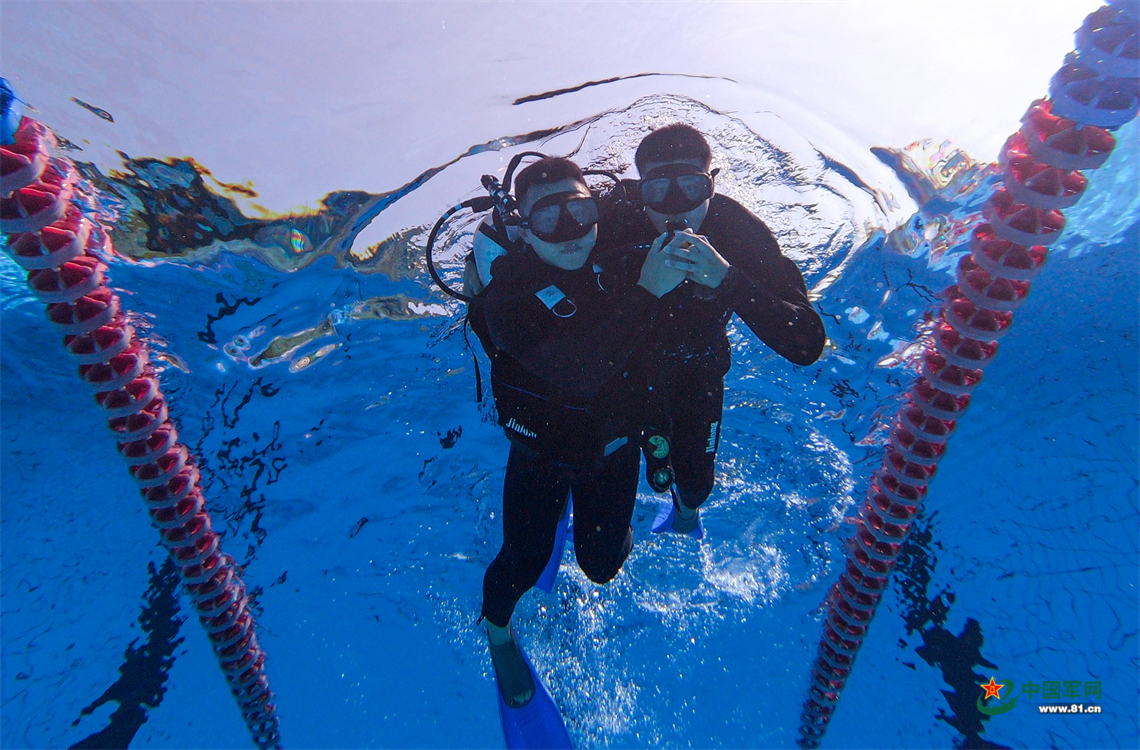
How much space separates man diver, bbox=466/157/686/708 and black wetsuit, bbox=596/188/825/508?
11.0 inches

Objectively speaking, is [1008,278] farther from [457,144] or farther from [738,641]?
[738,641]

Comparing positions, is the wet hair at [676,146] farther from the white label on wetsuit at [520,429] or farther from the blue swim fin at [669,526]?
the blue swim fin at [669,526]

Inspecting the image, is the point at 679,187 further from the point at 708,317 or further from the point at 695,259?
the point at 708,317

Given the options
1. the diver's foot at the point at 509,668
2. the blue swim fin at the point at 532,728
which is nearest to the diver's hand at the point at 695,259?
the diver's foot at the point at 509,668

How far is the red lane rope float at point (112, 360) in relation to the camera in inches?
92.2

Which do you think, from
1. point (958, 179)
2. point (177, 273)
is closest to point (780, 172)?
point (958, 179)

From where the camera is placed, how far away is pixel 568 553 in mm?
6258

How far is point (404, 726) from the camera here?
668 cm

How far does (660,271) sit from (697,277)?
20 centimetres

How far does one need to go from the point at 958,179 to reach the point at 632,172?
3436 mm

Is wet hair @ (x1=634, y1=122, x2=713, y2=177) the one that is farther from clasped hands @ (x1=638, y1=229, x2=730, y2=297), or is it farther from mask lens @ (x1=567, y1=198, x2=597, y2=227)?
clasped hands @ (x1=638, y1=229, x2=730, y2=297)

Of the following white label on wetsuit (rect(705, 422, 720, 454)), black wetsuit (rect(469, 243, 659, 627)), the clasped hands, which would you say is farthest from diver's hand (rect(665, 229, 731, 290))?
white label on wetsuit (rect(705, 422, 720, 454))

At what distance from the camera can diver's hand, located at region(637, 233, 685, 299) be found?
2445 millimetres

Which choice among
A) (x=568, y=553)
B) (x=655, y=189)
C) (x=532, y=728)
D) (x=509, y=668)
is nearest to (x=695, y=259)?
(x=655, y=189)
